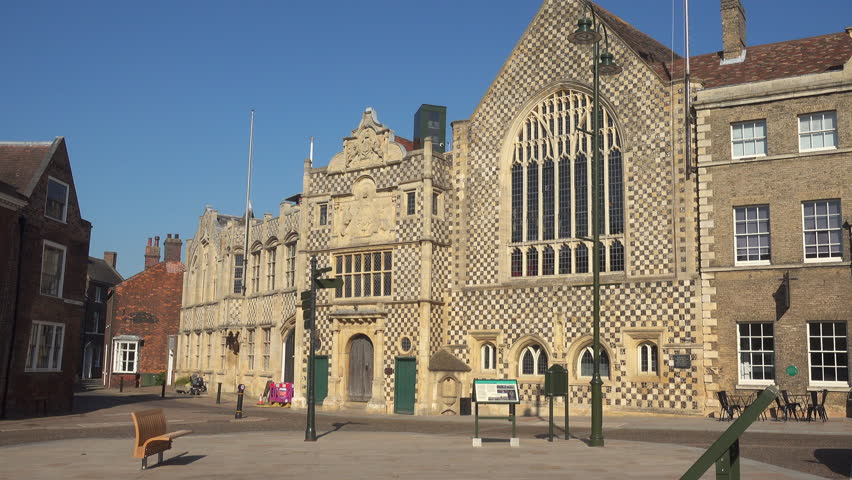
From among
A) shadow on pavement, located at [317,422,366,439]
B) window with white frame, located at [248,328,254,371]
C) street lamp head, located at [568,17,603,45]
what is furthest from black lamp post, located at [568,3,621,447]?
window with white frame, located at [248,328,254,371]

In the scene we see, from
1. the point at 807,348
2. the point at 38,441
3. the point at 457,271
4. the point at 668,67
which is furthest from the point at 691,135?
the point at 38,441

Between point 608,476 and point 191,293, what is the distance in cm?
4042

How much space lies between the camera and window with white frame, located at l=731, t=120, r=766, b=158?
26516 mm

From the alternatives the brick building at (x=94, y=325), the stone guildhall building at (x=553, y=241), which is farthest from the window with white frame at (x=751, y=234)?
the brick building at (x=94, y=325)

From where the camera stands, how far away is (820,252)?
25.1 meters

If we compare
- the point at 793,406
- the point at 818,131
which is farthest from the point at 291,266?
the point at 818,131

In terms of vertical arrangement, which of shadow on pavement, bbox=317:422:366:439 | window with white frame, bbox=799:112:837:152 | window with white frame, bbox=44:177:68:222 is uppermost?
window with white frame, bbox=799:112:837:152

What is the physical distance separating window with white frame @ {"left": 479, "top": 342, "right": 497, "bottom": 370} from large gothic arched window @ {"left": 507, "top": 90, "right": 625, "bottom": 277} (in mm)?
2953

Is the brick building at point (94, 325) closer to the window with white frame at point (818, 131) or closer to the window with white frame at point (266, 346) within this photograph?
the window with white frame at point (266, 346)

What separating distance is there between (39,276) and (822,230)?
2490 cm

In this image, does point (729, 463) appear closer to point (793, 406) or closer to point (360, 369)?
point (793, 406)

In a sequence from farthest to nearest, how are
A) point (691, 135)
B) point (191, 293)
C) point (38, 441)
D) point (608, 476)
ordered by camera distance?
point (191, 293) < point (691, 135) < point (38, 441) < point (608, 476)

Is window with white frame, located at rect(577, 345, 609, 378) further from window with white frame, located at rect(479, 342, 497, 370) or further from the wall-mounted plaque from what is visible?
window with white frame, located at rect(479, 342, 497, 370)

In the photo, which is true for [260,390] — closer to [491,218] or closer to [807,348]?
[491,218]
